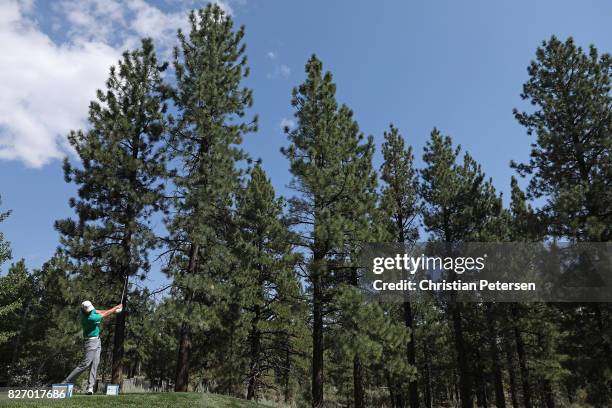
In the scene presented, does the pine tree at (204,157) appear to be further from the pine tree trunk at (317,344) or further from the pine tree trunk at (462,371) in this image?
the pine tree trunk at (462,371)

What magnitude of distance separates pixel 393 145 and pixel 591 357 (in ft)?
44.6

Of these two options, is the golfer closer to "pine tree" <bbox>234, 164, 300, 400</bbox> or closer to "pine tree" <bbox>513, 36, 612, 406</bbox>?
"pine tree" <bbox>234, 164, 300, 400</bbox>

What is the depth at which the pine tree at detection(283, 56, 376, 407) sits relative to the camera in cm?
1547

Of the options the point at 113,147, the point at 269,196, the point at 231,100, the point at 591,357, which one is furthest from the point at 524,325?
the point at 113,147

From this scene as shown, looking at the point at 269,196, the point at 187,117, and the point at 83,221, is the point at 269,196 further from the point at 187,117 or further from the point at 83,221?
the point at 83,221

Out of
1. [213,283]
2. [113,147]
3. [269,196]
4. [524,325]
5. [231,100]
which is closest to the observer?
[213,283]

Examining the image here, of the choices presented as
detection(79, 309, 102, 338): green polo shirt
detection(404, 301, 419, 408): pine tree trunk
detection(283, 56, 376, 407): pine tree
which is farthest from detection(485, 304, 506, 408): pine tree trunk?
detection(79, 309, 102, 338): green polo shirt

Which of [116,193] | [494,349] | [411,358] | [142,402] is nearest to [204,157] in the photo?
[116,193]

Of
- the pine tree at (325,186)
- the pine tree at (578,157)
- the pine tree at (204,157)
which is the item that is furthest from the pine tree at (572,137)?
the pine tree at (204,157)

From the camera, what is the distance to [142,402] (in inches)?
363

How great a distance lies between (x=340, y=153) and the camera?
55.7 feet

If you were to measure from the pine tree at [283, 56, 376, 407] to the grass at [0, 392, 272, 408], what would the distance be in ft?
16.7

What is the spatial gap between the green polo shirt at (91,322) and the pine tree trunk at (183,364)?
651cm

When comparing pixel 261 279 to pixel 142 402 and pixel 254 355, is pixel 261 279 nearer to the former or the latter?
pixel 254 355
